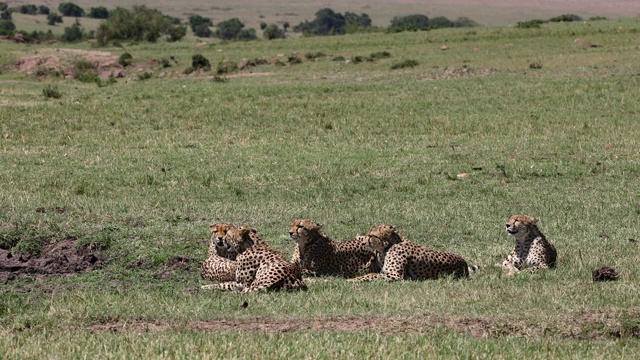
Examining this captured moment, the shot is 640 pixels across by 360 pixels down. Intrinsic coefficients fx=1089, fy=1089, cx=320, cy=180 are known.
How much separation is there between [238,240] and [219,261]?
386 millimetres

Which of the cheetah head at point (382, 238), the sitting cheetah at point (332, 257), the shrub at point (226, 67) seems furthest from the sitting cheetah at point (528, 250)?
the shrub at point (226, 67)

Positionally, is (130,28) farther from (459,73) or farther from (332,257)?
(332,257)

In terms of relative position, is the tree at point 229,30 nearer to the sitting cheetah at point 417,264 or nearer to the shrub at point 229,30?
the shrub at point 229,30

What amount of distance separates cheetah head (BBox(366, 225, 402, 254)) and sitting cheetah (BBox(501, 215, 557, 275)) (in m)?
1.22

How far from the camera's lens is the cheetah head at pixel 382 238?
11602 millimetres

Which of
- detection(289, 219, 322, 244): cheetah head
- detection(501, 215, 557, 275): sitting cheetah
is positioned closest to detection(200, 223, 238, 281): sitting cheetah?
detection(289, 219, 322, 244): cheetah head

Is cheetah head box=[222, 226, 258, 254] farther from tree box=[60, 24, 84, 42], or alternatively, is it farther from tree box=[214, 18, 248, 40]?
tree box=[214, 18, 248, 40]

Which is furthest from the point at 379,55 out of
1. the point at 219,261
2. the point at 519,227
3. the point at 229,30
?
the point at 229,30

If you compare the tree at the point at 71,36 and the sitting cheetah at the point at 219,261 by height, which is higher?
the sitting cheetah at the point at 219,261

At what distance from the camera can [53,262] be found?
11.6 m

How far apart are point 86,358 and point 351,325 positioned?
2264 millimetres

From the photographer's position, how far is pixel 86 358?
7.50 meters

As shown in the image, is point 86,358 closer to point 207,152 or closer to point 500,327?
point 500,327

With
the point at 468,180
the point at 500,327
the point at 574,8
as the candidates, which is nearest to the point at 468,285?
the point at 500,327
